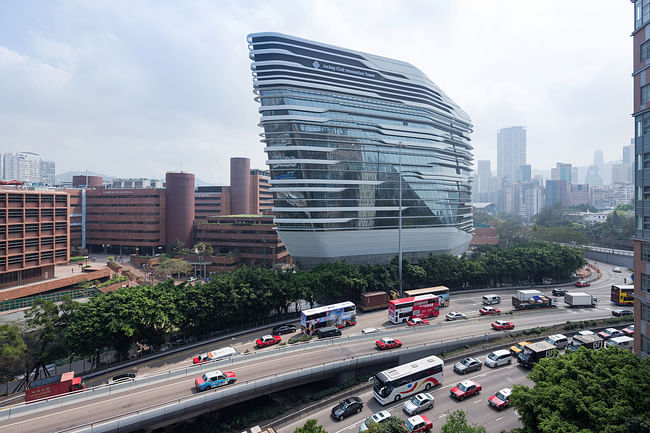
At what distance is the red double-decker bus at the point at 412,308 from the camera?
134 feet

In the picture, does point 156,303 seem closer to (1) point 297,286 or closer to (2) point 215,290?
(2) point 215,290

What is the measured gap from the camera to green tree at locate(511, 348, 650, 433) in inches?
583

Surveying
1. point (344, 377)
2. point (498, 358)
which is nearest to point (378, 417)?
point (344, 377)

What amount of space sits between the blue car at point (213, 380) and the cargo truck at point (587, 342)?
3137 cm

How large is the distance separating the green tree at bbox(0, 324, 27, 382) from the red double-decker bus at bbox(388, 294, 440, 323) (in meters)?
36.8

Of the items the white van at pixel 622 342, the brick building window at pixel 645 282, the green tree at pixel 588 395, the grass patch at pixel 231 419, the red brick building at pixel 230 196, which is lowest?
the grass patch at pixel 231 419

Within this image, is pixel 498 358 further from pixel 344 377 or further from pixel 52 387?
pixel 52 387

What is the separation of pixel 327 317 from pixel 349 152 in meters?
35.7

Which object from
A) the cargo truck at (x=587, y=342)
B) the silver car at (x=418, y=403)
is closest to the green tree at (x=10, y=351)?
the silver car at (x=418, y=403)

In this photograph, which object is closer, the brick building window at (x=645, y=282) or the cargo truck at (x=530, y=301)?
the brick building window at (x=645, y=282)

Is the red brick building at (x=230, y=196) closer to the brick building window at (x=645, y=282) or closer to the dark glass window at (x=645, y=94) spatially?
the dark glass window at (x=645, y=94)

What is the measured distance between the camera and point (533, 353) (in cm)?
2944

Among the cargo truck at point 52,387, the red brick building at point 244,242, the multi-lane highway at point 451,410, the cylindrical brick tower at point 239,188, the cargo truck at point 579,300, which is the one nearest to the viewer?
the multi-lane highway at point 451,410

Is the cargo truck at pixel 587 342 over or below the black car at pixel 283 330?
over
